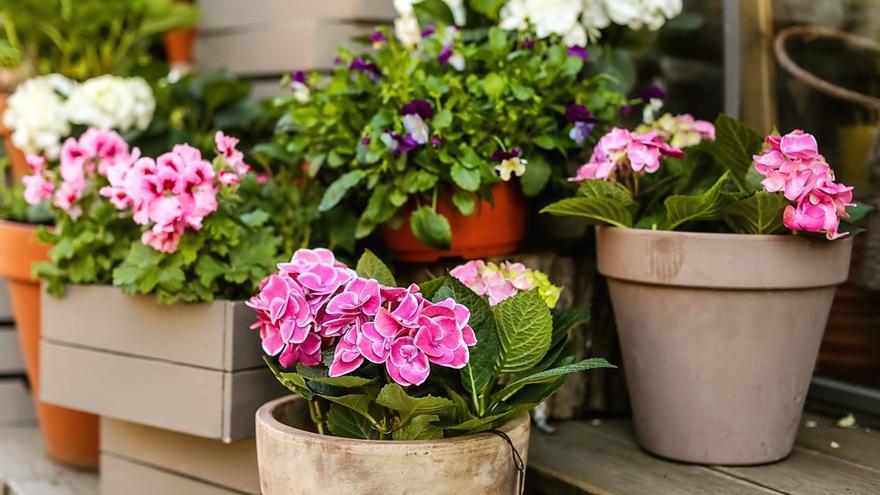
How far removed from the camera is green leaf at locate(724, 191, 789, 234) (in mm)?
1595

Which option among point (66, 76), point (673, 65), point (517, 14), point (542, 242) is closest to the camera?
point (517, 14)

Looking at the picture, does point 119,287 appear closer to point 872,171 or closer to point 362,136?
point 362,136

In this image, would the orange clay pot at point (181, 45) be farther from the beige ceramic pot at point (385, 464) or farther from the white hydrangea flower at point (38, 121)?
the beige ceramic pot at point (385, 464)

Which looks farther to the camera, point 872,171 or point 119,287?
point 872,171

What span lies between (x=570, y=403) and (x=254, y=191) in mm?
780

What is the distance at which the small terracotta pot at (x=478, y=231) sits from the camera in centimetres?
196

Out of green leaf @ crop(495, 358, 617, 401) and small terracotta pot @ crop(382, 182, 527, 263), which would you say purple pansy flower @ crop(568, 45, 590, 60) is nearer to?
small terracotta pot @ crop(382, 182, 527, 263)

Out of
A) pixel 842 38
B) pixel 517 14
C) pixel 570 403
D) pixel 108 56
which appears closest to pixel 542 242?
pixel 570 403

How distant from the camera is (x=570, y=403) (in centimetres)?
208

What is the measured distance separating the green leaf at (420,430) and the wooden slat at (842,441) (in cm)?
80

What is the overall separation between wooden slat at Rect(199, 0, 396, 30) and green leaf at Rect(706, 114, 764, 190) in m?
1.23

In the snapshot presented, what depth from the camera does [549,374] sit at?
1439 millimetres

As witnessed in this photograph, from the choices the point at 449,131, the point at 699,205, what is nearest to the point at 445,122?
the point at 449,131

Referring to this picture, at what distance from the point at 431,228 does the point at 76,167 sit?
74 centimetres
